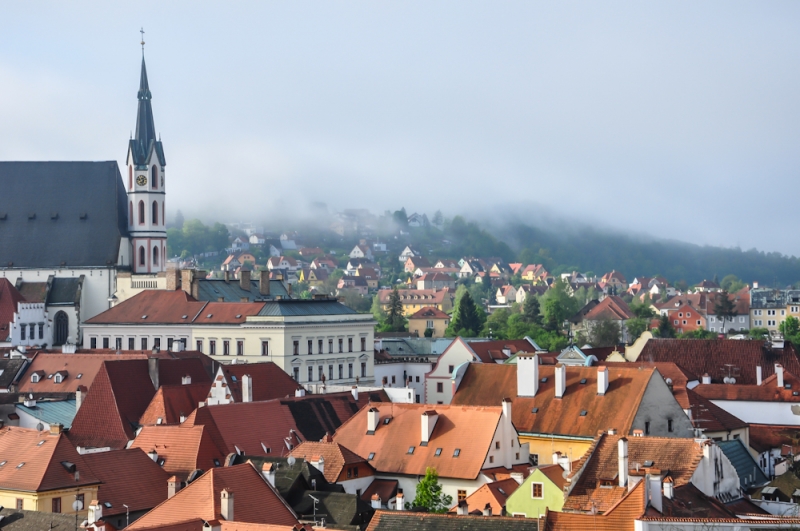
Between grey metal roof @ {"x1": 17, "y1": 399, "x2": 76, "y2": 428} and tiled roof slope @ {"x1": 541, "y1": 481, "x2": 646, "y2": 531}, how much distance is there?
4294cm

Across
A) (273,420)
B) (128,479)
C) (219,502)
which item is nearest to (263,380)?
(273,420)

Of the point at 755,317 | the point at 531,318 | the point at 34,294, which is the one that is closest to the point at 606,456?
the point at 34,294

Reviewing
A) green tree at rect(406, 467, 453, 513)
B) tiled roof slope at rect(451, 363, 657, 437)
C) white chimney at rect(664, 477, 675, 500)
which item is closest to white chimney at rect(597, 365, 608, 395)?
tiled roof slope at rect(451, 363, 657, 437)

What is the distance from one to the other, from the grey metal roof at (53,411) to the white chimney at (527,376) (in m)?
23.9

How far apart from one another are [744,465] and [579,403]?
9.79 m

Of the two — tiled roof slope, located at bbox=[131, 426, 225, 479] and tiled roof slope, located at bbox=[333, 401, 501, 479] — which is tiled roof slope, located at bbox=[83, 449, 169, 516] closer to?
tiled roof slope, located at bbox=[131, 426, 225, 479]

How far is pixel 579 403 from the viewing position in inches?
2606

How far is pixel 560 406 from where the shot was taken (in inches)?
2633

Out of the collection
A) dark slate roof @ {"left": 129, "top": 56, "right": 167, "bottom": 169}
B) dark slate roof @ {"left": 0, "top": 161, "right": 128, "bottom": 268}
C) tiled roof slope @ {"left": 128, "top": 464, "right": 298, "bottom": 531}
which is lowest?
tiled roof slope @ {"left": 128, "top": 464, "right": 298, "bottom": 531}

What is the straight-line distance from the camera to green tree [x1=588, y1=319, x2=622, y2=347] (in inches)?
5969

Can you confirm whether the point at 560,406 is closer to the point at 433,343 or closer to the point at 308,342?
the point at 308,342

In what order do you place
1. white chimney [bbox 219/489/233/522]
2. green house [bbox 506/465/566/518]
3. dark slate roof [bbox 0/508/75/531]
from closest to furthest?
white chimney [bbox 219/489/233/522], dark slate roof [bbox 0/508/75/531], green house [bbox 506/465/566/518]

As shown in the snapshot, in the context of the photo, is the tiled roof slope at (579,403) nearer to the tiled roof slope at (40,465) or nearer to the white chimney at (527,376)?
the white chimney at (527,376)

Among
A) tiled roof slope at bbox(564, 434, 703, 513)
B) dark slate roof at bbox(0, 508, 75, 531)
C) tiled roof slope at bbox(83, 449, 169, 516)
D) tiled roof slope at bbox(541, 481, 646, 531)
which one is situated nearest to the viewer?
tiled roof slope at bbox(541, 481, 646, 531)
